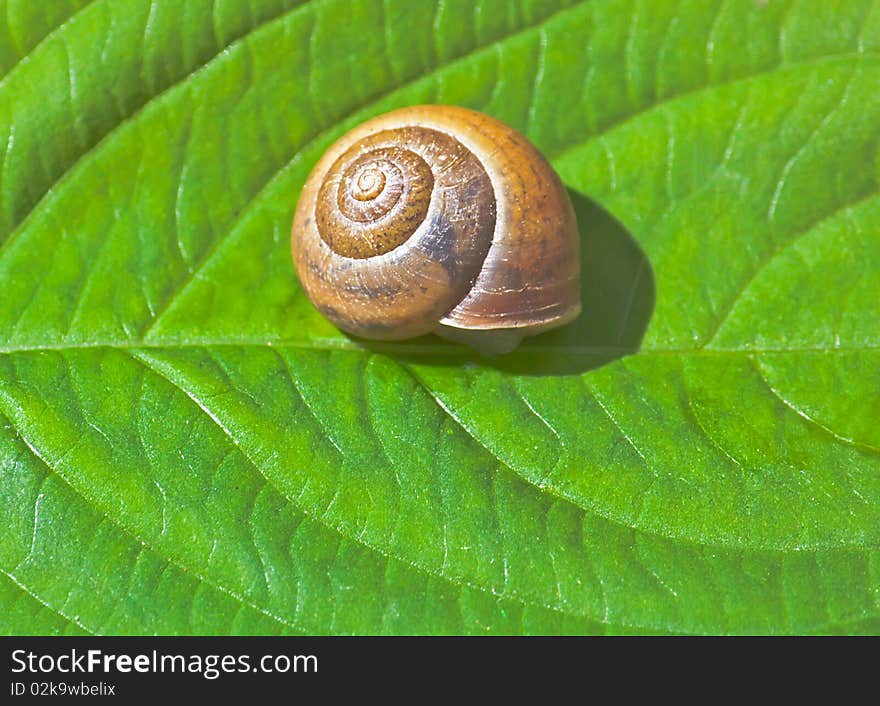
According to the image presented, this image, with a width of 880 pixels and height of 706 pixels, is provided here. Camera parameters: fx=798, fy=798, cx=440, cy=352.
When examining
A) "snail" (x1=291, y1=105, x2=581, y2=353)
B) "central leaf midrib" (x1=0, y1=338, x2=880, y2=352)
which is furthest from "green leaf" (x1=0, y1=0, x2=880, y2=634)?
"snail" (x1=291, y1=105, x2=581, y2=353)

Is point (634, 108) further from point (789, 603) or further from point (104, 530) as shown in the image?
point (104, 530)

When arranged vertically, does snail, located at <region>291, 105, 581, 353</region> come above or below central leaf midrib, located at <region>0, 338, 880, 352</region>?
above

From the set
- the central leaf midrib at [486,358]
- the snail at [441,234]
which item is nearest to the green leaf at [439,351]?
the central leaf midrib at [486,358]

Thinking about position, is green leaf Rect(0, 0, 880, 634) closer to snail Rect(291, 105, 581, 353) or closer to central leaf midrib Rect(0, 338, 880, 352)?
central leaf midrib Rect(0, 338, 880, 352)

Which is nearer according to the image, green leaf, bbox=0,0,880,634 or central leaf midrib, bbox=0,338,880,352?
green leaf, bbox=0,0,880,634

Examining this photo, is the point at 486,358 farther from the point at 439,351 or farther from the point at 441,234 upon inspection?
the point at 441,234
